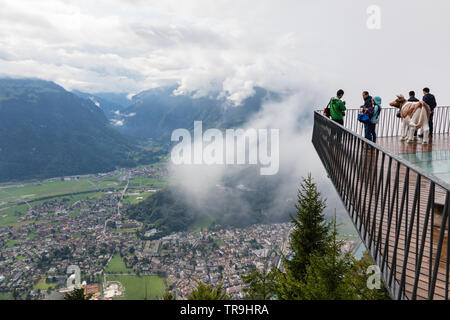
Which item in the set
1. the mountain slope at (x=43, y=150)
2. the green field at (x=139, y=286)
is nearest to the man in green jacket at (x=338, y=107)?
the green field at (x=139, y=286)

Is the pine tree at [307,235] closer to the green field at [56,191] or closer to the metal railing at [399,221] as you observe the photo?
the metal railing at [399,221]

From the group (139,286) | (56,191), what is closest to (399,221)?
(139,286)

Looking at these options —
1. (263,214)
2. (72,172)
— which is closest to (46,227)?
(263,214)

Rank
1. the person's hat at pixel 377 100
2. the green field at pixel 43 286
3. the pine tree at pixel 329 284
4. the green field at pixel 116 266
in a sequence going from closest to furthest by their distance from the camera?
1. the pine tree at pixel 329 284
2. the person's hat at pixel 377 100
3. the green field at pixel 43 286
4. the green field at pixel 116 266

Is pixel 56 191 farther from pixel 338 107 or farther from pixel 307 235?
pixel 338 107

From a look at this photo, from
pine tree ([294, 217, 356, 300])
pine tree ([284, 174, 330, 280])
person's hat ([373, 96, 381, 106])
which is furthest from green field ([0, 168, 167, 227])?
person's hat ([373, 96, 381, 106])

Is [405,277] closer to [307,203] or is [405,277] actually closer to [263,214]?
[307,203]
